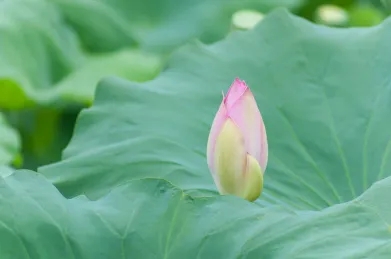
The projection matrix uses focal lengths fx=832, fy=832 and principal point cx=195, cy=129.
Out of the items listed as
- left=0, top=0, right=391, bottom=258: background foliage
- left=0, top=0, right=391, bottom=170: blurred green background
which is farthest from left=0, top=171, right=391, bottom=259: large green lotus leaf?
left=0, top=0, right=391, bottom=170: blurred green background

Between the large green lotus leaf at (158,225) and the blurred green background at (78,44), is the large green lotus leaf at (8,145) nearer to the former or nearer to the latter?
the blurred green background at (78,44)

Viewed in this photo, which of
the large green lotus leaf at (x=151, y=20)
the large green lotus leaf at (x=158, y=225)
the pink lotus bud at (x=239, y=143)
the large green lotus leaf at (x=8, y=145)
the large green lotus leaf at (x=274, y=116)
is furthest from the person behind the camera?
the large green lotus leaf at (x=151, y=20)

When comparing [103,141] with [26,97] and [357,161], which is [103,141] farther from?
[26,97]

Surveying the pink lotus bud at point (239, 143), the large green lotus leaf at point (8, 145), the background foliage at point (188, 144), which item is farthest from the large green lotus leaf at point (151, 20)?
the pink lotus bud at point (239, 143)

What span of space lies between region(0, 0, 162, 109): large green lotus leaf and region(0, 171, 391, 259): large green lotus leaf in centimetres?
95

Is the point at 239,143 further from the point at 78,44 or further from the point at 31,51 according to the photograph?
the point at 78,44

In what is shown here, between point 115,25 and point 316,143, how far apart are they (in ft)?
4.28

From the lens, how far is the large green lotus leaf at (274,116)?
114 centimetres

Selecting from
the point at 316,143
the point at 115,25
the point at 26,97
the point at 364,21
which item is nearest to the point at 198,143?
the point at 316,143

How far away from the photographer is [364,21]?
102 inches

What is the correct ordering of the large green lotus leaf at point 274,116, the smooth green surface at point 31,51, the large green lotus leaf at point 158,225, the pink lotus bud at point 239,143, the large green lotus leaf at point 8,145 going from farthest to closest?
the smooth green surface at point 31,51, the large green lotus leaf at point 8,145, the large green lotus leaf at point 274,116, the pink lotus bud at point 239,143, the large green lotus leaf at point 158,225

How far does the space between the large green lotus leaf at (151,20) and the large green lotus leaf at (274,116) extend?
108 centimetres

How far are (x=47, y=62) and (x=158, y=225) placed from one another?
136 centimetres

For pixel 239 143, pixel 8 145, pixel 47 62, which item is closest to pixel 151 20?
pixel 47 62
